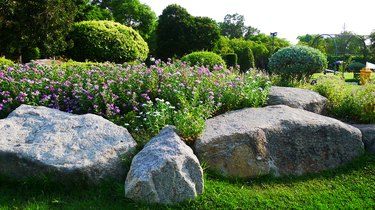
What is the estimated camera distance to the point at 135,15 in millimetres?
39469

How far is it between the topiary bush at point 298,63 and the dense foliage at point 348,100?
3778 millimetres

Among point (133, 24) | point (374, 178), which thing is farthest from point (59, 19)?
point (133, 24)

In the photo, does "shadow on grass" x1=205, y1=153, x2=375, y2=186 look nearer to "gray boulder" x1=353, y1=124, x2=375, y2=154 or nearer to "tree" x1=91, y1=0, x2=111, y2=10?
"gray boulder" x1=353, y1=124, x2=375, y2=154

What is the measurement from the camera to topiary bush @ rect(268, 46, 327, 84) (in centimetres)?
1251

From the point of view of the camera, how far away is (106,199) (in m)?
4.43

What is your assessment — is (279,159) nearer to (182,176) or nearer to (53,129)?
(182,176)

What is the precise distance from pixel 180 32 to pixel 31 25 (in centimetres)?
1730

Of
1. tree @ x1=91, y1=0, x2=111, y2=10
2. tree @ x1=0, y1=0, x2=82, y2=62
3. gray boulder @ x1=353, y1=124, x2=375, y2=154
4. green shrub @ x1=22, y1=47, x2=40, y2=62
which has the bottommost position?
gray boulder @ x1=353, y1=124, x2=375, y2=154

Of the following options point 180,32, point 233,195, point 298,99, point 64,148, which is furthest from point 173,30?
point 233,195

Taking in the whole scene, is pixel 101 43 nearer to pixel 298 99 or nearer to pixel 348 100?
pixel 298 99

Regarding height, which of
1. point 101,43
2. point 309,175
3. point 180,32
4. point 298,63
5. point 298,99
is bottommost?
point 309,175

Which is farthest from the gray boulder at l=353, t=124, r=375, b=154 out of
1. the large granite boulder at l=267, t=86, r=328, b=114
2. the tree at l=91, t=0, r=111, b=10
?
the tree at l=91, t=0, r=111, b=10

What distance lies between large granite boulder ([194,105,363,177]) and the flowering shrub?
0.57m

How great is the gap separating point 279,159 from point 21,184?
3.47m
